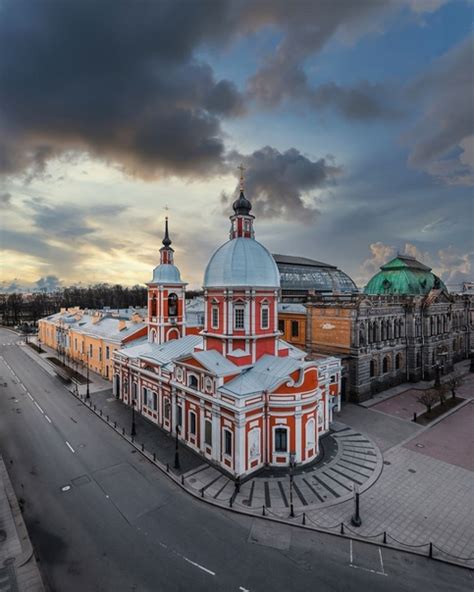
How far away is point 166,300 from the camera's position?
34938 millimetres

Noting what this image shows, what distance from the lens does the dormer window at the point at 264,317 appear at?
24.2 metres

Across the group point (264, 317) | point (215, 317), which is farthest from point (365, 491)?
point (215, 317)

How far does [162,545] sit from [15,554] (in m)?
6.58

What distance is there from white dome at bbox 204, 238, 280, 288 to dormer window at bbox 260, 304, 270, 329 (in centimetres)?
177

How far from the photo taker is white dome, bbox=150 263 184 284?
114 feet

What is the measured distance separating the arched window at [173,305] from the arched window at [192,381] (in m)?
12.9

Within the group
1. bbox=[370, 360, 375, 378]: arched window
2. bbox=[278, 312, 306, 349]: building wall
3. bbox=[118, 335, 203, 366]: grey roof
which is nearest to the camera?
bbox=[118, 335, 203, 366]: grey roof

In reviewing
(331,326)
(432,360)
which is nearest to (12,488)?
(331,326)

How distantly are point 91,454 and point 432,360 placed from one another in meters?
43.1

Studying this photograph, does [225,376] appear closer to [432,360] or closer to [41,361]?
[432,360]

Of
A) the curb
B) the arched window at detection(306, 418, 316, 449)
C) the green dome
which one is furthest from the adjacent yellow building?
the green dome

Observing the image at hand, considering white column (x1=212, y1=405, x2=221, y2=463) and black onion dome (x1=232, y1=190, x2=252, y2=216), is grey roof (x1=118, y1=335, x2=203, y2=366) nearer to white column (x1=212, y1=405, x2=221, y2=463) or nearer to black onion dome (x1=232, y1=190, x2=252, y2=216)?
white column (x1=212, y1=405, x2=221, y2=463)

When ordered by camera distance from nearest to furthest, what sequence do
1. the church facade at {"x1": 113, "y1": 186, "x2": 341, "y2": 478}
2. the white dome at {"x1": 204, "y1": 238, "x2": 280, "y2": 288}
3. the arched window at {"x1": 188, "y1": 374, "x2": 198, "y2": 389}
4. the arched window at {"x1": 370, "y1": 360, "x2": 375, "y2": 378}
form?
1. the church facade at {"x1": 113, "y1": 186, "x2": 341, "y2": 478}
2. the arched window at {"x1": 188, "y1": 374, "x2": 198, "y2": 389}
3. the white dome at {"x1": 204, "y1": 238, "x2": 280, "y2": 288}
4. the arched window at {"x1": 370, "y1": 360, "x2": 375, "y2": 378}

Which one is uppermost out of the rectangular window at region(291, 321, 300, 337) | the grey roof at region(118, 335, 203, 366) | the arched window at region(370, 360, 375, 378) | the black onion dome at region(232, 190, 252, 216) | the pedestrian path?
the black onion dome at region(232, 190, 252, 216)
